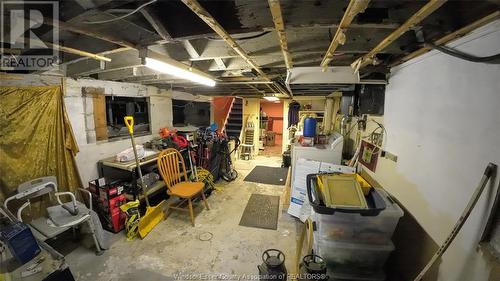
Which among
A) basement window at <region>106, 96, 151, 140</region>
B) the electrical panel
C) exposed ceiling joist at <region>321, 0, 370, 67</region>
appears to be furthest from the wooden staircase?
exposed ceiling joist at <region>321, 0, 370, 67</region>

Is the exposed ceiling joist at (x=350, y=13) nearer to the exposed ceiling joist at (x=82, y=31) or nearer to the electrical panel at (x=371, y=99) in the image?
the exposed ceiling joist at (x=82, y=31)

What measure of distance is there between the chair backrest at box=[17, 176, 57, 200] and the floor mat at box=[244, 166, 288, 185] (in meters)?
3.46

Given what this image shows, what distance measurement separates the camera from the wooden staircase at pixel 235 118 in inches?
303

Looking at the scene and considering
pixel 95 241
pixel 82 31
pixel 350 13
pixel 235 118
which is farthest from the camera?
pixel 235 118

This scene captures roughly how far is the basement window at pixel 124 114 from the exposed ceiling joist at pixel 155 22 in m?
2.68

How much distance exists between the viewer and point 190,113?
5.91 meters

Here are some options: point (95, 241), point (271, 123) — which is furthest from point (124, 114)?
point (271, 123)

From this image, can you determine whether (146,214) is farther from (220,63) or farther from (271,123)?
(271,123)

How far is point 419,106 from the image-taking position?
5.88ft

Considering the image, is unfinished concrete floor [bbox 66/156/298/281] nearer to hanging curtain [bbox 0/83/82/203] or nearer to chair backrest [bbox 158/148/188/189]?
chair backrest [bbox 158/148/188/189]

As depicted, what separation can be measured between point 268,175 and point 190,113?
9.18 ft

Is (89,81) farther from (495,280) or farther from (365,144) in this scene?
(495,280)

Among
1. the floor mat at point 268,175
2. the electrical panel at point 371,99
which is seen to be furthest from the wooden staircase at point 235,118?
the electrical panel at point 371,99

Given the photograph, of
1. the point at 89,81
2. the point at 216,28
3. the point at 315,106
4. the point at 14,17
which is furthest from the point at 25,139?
the point at 315,106
